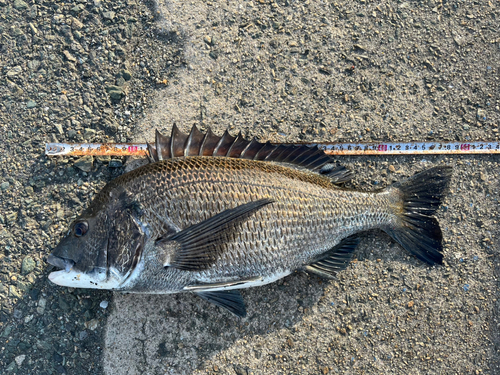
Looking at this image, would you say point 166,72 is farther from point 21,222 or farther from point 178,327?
point 178,327

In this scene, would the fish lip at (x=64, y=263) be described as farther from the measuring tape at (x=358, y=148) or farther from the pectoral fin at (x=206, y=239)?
the measuring tape at (x=358, y=148)

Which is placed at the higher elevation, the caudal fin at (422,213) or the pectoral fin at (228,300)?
the caudal fin at (422,213)

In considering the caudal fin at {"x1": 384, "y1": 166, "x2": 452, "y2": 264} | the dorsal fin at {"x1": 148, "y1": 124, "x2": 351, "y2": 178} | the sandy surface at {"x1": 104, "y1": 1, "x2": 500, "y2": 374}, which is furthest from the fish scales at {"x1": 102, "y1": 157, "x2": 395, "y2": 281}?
the sandy surface at {"x1": 104, "y1": 1, "x2": 500, "y2": 374}

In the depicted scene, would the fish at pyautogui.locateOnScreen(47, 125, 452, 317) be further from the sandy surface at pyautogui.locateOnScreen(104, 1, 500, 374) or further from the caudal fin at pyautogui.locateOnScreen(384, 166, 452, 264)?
the sandy surface at pyautogui.locateOnScreen(104, 1, 500, 374)

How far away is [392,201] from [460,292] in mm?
1059

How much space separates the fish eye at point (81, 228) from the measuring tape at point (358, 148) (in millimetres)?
763

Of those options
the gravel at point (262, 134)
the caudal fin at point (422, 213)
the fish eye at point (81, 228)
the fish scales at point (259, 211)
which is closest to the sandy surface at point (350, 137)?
the gravel at point (262, 134)

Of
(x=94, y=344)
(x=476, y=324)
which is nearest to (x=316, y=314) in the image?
(x=476, y=324)

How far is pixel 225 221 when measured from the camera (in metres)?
2.33

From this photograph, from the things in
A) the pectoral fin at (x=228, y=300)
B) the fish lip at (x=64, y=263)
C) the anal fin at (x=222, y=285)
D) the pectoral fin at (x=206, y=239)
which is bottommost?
the fish lip at (x=64, y=263)

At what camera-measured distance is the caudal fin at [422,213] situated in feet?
9.32

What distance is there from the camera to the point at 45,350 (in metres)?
2.83

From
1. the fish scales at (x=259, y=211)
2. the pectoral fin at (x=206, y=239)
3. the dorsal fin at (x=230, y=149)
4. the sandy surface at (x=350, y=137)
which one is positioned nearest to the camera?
the pectoral fin at (x=206, y=239)

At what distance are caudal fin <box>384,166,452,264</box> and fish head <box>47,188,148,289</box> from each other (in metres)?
1.96
